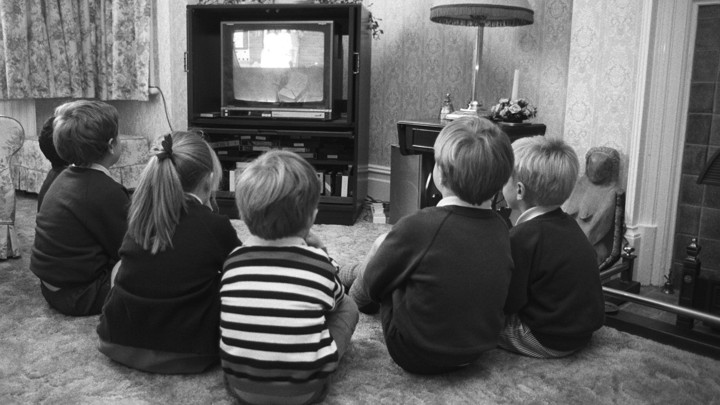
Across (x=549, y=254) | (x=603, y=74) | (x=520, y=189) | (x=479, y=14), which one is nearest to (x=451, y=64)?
(x=479, y=14)

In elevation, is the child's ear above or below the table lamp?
below

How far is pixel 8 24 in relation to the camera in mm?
3982

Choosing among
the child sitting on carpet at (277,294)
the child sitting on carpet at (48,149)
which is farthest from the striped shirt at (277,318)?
the child sitting on carpet at (48,149)

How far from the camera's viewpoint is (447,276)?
1.56 metres

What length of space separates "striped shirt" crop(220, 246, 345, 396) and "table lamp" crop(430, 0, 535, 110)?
6.20 feet

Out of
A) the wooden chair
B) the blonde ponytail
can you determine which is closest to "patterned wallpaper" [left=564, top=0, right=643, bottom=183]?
the blonde ponytail

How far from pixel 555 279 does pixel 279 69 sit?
2.34 meters

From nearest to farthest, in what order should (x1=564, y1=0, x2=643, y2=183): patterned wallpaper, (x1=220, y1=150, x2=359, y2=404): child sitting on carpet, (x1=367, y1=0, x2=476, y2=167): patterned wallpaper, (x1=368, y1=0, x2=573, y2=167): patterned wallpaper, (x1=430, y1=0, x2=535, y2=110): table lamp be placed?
(x1=220, y1=150, x2=359, y2=404): child sitting on carpet < (x1=564, y1=0, x2=643, y2=183): patterned wallpaper < (x1=430, y1=0, x2=535, y2=110): table lamp < (x1=368, y1=0, x2=573, y2=167): patterned wallpaper < (x1=367, y1=0, x2=476, y2=167): patterned wallpaper

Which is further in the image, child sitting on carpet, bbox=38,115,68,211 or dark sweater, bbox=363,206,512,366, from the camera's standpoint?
child sitting on carpet, bbox=38,115,68,211

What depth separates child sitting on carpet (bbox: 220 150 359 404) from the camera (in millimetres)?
1451

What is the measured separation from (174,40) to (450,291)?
3360 millimetres

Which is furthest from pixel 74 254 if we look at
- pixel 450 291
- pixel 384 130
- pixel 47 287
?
pixel 384 130

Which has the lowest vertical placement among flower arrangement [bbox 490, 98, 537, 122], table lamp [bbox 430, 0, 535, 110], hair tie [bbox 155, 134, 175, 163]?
hair tie [bbox 155, 134, 175, 163]

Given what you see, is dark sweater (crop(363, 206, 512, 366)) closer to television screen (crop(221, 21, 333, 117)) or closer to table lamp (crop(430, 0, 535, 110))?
table lamp (crop(430, 0, 535, 110))
